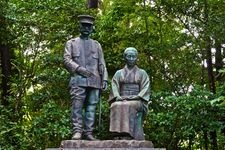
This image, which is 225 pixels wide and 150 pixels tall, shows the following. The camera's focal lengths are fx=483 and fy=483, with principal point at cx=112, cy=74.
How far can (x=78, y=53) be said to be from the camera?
25.8 feet

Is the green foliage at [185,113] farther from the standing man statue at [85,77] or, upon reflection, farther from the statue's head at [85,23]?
the statue's head at [85,23]

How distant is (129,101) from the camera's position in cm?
766

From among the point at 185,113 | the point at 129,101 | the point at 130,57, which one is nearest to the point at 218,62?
the point at 185,113

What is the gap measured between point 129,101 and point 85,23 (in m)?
1.45

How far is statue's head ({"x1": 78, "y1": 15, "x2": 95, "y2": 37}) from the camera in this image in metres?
7.80

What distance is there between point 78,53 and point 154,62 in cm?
608

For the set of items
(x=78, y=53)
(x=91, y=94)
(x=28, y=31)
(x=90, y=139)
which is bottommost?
(x=90, y=139)

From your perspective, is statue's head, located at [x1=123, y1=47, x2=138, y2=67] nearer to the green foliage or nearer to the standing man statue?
the standing man statue

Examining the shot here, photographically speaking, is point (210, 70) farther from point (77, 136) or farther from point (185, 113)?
point (77, 136)

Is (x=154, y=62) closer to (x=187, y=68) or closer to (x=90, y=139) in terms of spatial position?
(x=187, y=68)

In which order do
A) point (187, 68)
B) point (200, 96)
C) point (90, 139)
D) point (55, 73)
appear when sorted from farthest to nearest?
point (187, 68) → point (55, 73) → point (200, 96) → point (90, 139)

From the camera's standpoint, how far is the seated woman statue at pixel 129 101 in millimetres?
7527

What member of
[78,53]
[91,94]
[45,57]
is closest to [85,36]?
[78,53]

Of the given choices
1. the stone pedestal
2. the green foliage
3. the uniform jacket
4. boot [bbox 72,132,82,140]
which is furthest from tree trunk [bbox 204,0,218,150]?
boot [bbox 72,132,82,140]
